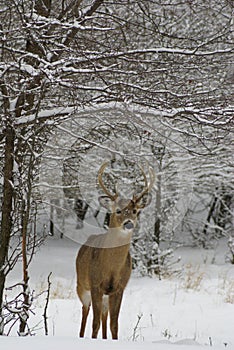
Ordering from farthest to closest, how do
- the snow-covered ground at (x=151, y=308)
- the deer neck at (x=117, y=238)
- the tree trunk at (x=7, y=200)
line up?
1. the tree trunk at (x=7, y=200)
2. the snow-covered ground at (x=151, y=308)
3. the deer neck at (x=117, y=238)

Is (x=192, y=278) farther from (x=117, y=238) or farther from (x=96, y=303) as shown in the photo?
(x=117, y=238)

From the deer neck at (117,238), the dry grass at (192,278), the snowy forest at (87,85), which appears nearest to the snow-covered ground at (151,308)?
the dry grass at (192,278)

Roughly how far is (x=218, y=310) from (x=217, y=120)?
4.63 meters

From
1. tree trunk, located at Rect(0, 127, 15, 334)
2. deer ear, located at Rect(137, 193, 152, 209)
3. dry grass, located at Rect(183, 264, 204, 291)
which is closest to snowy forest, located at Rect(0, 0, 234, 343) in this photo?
tree trunk, located at Rect(0, 127, 15, 334)

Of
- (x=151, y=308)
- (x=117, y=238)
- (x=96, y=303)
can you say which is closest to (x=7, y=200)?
(x=117, y=238)

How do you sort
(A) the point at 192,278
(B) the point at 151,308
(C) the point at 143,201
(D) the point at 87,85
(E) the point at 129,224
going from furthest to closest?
(A) the point at 192,278 < (B) the point at 151,308 < (D) the point at 87,85 < (C) the point at 143,201 < (E) the point at 129,224

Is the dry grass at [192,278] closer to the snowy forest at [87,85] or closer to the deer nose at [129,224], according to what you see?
the snowy forest at [87,85]

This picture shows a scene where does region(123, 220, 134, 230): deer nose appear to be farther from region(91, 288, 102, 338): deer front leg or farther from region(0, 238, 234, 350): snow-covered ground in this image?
region(0, 238, 234, 350): snow-covered ground

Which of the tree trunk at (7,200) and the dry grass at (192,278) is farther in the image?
the dry grass at (192,278)

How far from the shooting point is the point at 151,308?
8656mm

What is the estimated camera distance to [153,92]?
4.46 meters

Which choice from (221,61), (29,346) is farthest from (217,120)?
(29,346)

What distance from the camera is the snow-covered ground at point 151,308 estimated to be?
469 cm

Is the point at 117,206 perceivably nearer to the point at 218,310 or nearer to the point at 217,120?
the point at 217,120
